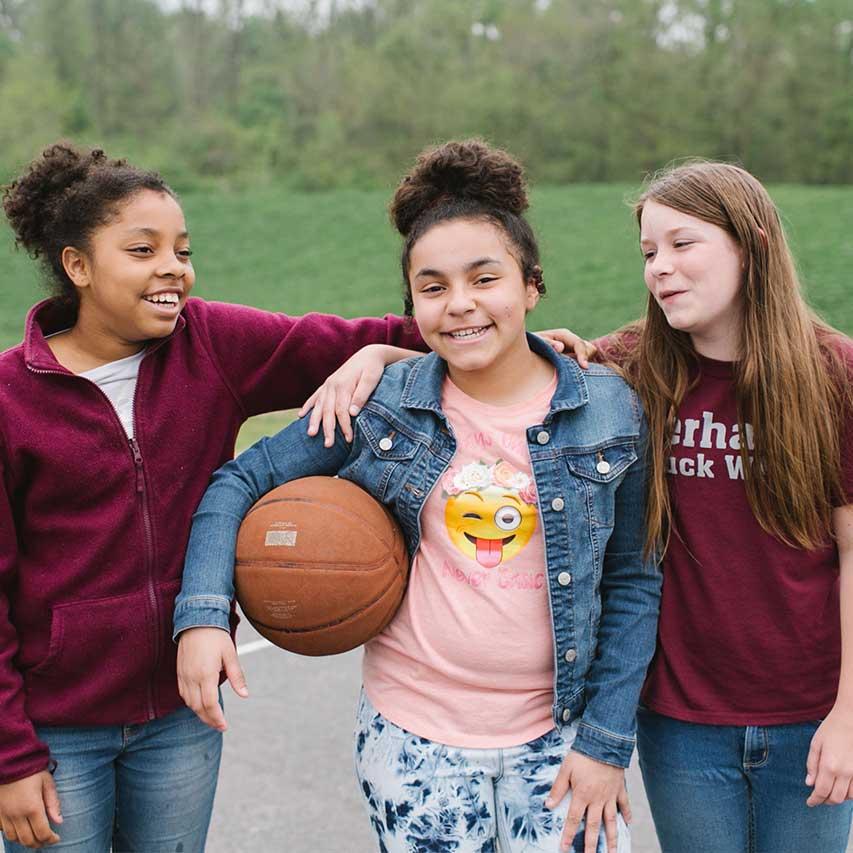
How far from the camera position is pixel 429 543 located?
250 centimetres

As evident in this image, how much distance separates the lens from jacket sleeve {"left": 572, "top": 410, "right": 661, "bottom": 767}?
240cm

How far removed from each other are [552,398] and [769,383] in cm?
49

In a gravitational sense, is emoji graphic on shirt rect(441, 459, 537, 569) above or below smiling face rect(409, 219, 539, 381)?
below

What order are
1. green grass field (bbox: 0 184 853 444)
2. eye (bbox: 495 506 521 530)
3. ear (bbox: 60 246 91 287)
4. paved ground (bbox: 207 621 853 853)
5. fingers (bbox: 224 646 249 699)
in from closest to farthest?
1. fingers (bbox: 224 646 249 699)
2. eye (bbox: 495 506 521 530)
3. ear (bbox: 60 246 91 287)
4. paved ground (bbox: 207 621 853 853)
5. green grass field (bbox: 0 184 853 444)

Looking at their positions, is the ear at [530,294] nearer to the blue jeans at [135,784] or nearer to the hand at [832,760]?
the hand at [832,760]

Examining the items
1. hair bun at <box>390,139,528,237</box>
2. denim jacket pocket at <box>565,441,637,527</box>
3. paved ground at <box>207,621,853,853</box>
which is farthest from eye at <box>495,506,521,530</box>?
paved ground at <box>207,621,853,853</box>

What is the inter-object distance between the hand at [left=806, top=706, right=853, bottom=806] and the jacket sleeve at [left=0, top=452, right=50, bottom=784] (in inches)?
67.4

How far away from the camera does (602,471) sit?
2.46 meters

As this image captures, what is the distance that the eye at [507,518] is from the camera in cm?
243

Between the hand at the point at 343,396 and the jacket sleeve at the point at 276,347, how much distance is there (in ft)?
0.44

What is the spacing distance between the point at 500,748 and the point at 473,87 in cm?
4268

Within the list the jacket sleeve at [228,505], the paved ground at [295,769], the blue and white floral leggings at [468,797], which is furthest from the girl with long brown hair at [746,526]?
the paved ground at [295,769]

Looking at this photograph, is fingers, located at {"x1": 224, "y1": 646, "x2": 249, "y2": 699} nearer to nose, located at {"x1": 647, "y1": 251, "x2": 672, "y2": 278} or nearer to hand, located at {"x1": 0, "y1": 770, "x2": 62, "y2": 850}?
hand, located at {"x1": 0, "y1": 770, "x2": 62, "y2": 850}

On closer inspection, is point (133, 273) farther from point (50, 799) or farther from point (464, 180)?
point (50, 799)
